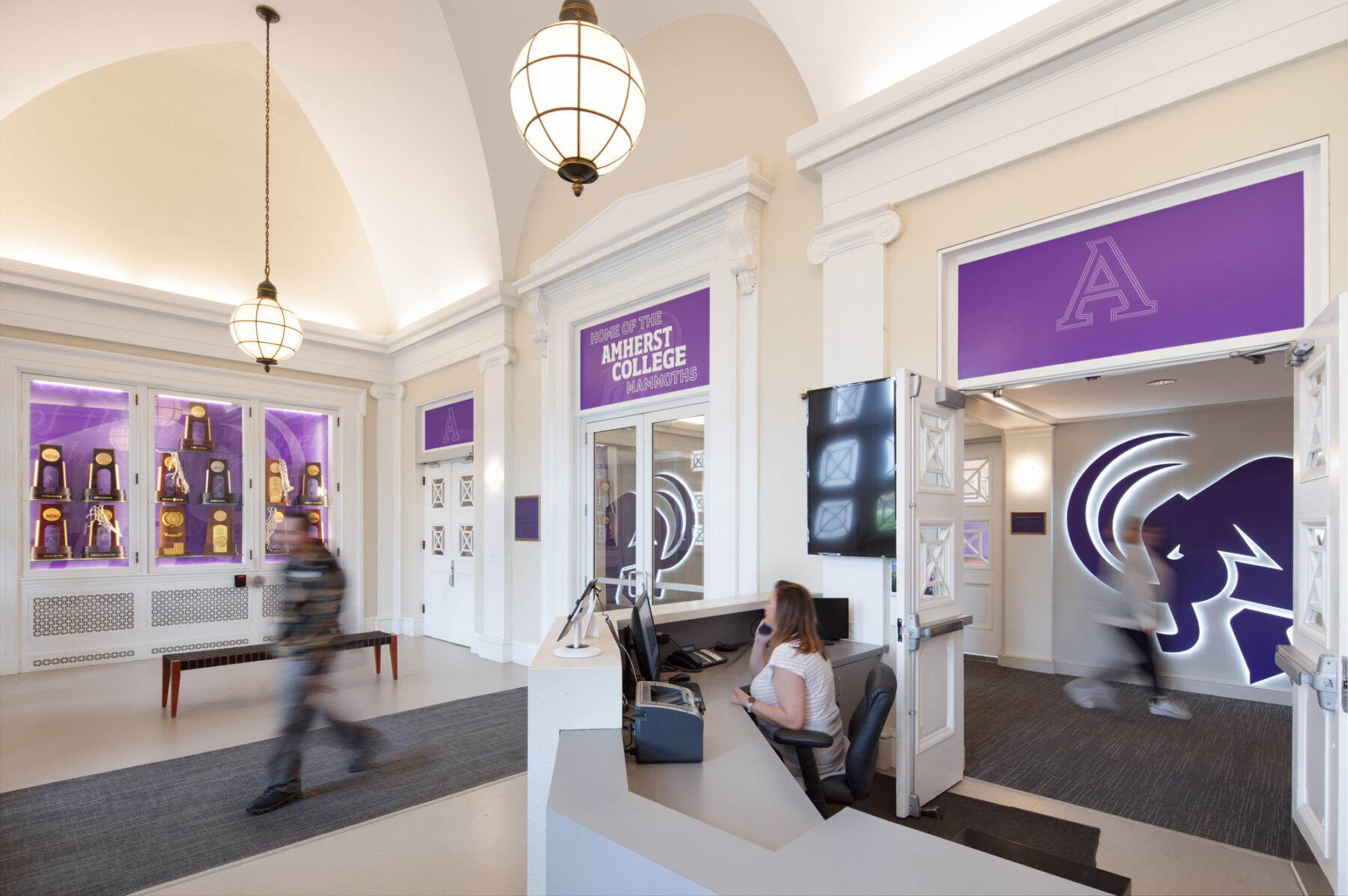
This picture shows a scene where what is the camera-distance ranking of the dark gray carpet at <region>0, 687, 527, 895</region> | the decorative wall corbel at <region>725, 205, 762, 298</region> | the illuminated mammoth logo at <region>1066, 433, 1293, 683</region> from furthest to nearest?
the illuminated mammoth logo at <region>1066, 433, 1293, 683</region> < the decorative wall corbel at <region>725, 205, 762, 298</region> < the dark gray carpet at <region>0, 687, 527, 895</region>

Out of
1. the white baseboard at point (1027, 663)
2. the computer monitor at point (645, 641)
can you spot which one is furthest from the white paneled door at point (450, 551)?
the white baseboard at point (1027, 663)

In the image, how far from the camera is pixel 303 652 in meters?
3.57

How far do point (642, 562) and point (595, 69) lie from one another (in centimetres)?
390

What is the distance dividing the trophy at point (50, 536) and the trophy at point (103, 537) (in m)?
0.16

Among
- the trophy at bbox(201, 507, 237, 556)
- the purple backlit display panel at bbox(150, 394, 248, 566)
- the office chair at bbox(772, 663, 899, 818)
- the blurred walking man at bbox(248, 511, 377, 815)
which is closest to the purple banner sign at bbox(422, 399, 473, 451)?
the purple backlit display panel at bbox(150, 394, 248, 566)

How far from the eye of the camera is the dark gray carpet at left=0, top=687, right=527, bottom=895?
2854 millimetres

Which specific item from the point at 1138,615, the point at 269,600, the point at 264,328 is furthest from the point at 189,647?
the point at 1138,615

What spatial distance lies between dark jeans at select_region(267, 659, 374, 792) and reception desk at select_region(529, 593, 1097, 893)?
1947mm

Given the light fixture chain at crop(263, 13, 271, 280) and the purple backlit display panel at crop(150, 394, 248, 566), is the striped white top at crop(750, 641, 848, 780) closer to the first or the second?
the light fixture chain at crop(263, 13, 271, 280)

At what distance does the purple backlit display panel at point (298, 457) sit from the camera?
793 cm

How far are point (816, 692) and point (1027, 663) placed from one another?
525 centimetres

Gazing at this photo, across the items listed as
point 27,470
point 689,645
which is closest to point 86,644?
point 27,470

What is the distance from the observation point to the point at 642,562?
5.56m

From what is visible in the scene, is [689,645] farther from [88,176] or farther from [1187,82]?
[88,176]
